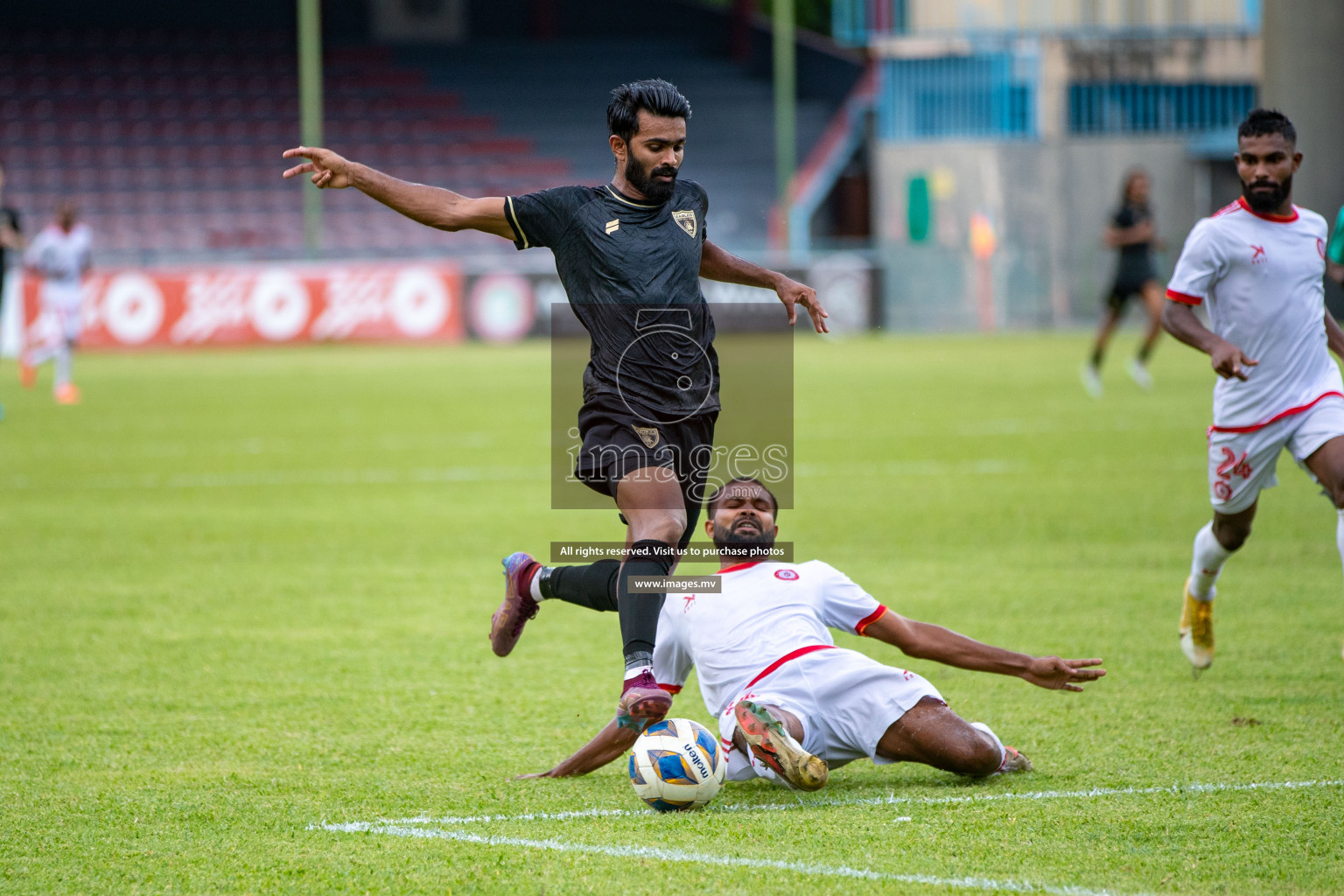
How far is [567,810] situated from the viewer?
15.1 feet

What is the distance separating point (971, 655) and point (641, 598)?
1026mm

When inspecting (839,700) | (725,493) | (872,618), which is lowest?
(839,700)

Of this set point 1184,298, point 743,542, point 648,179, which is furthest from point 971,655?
point 1184,298

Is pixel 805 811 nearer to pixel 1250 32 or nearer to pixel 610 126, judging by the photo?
pixel 610 126

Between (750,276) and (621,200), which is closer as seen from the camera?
(621,200)

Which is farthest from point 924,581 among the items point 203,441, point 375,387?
point 375,387

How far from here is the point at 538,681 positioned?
21.5ft

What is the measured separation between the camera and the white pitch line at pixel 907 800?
452cm

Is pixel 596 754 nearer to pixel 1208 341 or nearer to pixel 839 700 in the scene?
pixel 839 700

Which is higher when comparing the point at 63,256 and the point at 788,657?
the point at 63,256

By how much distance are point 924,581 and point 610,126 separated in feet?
13.6

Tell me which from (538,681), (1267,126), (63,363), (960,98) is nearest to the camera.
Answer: (1267,126)

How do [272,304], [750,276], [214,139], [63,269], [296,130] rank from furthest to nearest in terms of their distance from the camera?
1. [296,130]
2. [214,139]
3. [272,304]
4. [63,269]
5. [750,276]

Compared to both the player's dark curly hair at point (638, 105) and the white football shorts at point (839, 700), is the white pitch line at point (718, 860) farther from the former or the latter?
the player's dark curly hair at point (638, 105)
